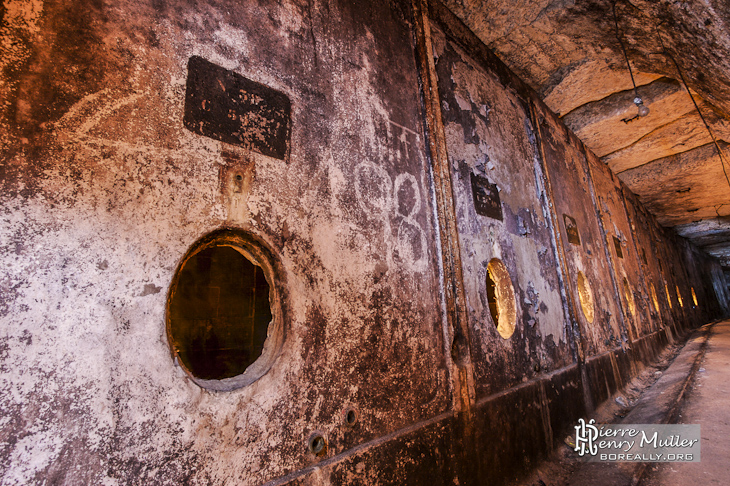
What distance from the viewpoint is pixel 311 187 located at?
1817 millimetres

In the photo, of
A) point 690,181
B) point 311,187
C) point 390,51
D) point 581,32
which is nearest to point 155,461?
point 311,187

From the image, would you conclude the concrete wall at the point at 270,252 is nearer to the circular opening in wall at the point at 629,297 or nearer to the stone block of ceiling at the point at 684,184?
the circular opening in wall at the point at 629,297

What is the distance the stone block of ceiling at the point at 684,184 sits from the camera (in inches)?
273

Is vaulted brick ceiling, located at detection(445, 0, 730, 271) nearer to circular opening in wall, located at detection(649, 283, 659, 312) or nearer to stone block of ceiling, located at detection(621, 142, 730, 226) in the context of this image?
stone block of ceiling, located at detection(621, 142, 730, 226)

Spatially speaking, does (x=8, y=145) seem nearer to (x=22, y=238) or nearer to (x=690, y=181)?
(x=22, y=238)

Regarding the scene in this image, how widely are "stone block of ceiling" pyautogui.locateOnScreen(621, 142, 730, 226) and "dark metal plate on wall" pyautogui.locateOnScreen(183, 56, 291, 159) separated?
334 inches

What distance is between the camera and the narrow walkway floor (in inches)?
81.4

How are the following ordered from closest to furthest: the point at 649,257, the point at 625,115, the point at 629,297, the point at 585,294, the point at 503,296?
the point at 503,296 → the point at 585,294 → the point at 625,115 → the point at 629,297 → the point at 649,257

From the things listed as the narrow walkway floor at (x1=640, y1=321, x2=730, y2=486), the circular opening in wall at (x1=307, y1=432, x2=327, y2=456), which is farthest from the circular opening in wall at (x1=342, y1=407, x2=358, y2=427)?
the narrow walkway floor at (x1=640, y1=321, x2=730, y2=486)

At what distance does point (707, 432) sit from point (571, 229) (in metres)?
2.79

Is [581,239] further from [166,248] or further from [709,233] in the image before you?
[709,233]

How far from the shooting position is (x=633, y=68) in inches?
173

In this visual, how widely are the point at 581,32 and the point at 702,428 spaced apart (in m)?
4.20

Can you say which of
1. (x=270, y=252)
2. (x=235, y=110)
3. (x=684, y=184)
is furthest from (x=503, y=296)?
(x=684, y=184)
